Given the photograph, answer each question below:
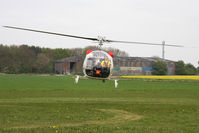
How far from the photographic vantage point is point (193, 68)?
14262 cm

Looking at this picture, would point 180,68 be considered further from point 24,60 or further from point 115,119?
point 115,119

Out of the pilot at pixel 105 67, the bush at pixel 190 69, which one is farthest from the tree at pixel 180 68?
the pilot at pixel 105 67

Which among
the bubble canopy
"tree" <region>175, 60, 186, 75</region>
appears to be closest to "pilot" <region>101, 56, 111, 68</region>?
the bubble canopy

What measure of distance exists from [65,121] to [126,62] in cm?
12467

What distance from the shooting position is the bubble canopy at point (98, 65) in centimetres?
3425

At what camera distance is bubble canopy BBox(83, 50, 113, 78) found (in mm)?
34250

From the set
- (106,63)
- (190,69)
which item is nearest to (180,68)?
(190,69)

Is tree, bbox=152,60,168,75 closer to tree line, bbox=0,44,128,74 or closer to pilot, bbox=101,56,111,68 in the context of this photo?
tree line, bbox=0,44,128,74

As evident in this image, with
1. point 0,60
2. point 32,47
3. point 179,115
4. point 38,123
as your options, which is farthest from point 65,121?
point 32,47

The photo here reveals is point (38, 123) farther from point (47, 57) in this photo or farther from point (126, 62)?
point (47, 57)

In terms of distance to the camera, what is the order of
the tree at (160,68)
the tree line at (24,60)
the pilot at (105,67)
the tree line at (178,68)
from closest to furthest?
the pilot at (105,67) → the tree at (160,68) → the tree line at (178,68) → the tree line at (24,60)

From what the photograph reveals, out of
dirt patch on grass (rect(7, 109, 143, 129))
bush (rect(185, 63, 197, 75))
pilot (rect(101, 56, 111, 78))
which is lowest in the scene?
dirt patch on grass (rect(7, 109, 143, 129))

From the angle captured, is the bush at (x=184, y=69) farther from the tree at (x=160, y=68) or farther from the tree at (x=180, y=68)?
the tree at (x=160, y=68)

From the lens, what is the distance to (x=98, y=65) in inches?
1346
